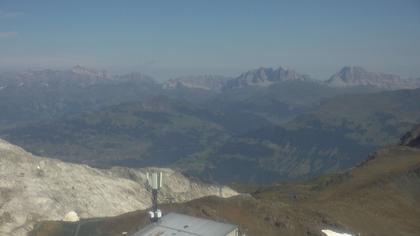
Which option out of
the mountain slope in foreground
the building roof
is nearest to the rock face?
the mountain slope in foreground

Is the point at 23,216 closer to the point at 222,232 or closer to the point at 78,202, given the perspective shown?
the point at 78,202

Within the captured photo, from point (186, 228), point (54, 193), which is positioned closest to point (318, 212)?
point (186, 228)

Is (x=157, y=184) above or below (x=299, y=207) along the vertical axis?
above

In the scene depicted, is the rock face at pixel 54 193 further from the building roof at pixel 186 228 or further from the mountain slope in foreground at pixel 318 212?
the building roof at pixel 186 228

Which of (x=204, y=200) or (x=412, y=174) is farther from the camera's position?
(x=412, y=174)

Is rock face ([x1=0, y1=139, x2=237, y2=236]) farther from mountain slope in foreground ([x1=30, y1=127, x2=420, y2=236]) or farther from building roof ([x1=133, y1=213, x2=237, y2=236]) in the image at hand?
building roof ([x1=133, y1=213, x2=237, y2=236])

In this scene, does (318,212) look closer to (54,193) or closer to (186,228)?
(186,228)

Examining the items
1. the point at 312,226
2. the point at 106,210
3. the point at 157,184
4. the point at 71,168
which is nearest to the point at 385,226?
the point at 312,226

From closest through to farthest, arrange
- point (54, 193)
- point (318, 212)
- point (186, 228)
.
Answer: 1. point (186, 228)
2. point (318, 212)
3. point (54, 193)
